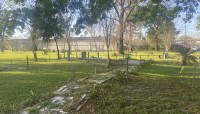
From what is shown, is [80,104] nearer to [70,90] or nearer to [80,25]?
[70,90]

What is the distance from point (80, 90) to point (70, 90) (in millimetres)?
486

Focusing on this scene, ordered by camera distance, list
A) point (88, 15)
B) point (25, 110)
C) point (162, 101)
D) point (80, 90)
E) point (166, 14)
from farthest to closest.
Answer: point (166, 14) → point (88, 15) → point (80, 90) → point (162, 101) → point (25, 110)

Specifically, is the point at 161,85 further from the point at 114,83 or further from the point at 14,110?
the point at 14,110

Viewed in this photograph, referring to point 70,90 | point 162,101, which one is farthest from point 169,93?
point 70,90

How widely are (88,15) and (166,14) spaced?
5.86 m

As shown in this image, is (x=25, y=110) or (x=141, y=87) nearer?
(x=25, y=110)

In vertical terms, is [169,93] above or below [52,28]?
below

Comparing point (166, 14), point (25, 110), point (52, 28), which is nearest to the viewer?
point (25, 110)

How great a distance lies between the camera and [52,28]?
508 inches

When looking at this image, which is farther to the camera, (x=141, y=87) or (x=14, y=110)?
(x=141, y=87)

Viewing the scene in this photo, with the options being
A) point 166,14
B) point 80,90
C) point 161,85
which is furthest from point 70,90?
point 166,14

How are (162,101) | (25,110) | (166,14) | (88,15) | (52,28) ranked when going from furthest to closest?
(166,14), (88,15), (52,28), (162,101), (25,110)

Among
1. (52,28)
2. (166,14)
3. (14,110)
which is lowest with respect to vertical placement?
(14,110)

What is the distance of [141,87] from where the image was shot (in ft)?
45.0
